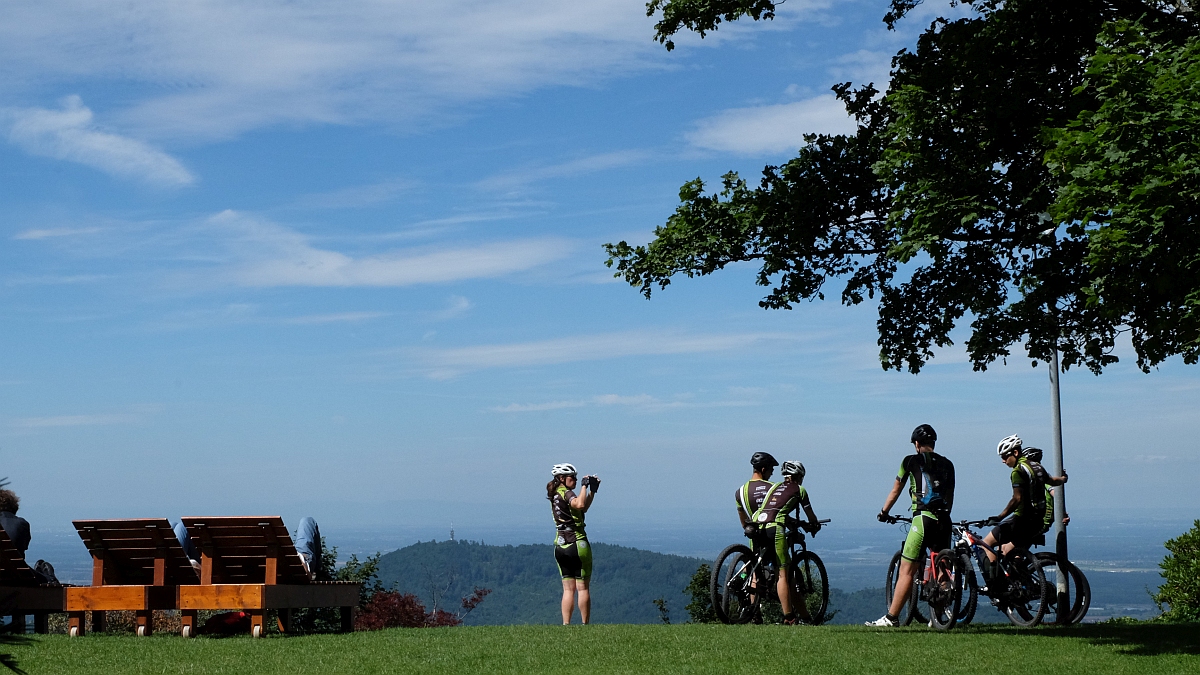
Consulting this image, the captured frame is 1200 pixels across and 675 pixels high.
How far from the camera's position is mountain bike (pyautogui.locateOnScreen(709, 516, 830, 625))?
14.5 meters

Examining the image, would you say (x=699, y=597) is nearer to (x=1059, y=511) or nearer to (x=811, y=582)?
(x=1059, y=511)

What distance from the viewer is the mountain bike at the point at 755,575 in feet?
47.7

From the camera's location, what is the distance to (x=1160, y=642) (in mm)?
12172

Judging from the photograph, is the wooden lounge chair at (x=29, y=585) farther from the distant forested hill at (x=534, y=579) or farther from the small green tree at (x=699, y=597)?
the distant forested hill at (x=534, y=579)

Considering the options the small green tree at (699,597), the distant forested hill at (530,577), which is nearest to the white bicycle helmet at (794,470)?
the small green tree at (699,597)

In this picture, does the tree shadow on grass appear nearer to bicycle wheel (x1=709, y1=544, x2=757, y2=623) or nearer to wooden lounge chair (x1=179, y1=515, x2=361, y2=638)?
bicycle wheel (x1=709, y1=544, x2=757, y2=623)

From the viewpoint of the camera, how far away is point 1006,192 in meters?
14.6

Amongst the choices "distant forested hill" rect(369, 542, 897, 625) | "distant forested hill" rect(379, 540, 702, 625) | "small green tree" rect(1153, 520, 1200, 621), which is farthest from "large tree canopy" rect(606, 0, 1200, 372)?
"distant forested hill" rect(379, 540, 702, 625)

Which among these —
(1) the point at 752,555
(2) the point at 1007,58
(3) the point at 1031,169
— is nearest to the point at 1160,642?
(1) the point at 752,555

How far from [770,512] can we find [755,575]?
857mm

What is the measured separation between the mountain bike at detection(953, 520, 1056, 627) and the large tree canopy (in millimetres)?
2814

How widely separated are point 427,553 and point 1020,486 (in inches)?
5254

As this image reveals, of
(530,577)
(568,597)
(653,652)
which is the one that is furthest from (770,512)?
(530,577)

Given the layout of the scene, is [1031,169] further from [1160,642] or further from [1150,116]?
[1160,642]
